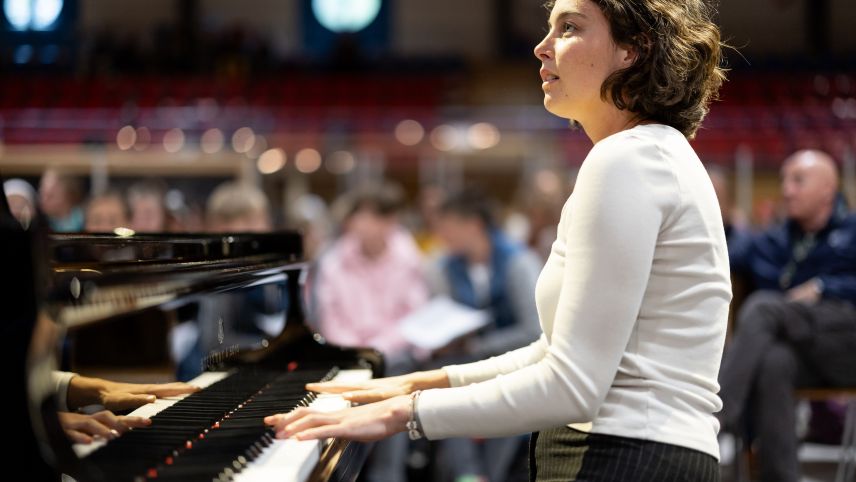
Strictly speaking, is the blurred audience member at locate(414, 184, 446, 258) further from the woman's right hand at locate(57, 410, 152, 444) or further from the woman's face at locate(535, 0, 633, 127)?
the woman's right hand at locate(57, 410, 152, 444)

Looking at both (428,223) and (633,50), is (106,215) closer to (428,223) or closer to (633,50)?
(633,50)

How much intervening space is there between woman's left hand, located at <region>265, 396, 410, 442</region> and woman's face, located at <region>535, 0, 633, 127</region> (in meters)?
0.49

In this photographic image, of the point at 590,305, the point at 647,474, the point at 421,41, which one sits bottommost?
the point at 647,474

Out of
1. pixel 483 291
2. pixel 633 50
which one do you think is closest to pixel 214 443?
pixel 633 50

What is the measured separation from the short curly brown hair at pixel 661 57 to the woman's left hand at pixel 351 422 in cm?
53

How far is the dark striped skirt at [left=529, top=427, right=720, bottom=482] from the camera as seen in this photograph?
1221 mm

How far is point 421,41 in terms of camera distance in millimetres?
12609

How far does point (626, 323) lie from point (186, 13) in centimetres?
1229

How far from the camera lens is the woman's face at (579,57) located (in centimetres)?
129

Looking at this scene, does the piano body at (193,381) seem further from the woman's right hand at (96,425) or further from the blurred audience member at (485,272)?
the blurred audience member at (485,272)

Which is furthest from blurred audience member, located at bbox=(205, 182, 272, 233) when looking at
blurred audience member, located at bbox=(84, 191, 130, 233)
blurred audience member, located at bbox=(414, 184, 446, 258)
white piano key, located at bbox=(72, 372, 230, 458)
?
blurred audience member, located at bbox=(414, 184, 446, 258)

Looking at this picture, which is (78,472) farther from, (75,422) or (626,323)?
(626,323)

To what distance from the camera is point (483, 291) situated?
12.4ft

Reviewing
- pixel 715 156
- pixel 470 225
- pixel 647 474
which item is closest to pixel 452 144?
pixel 715 156
